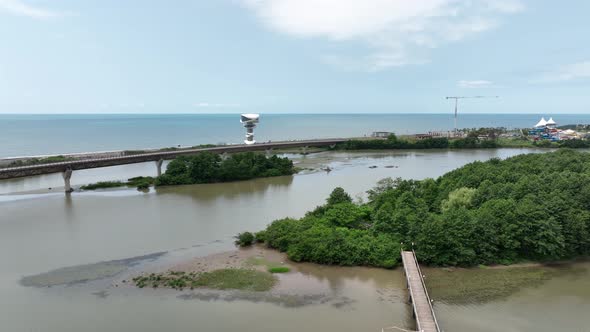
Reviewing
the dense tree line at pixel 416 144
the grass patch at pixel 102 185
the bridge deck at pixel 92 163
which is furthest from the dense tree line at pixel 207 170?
the dense tree line at pixel 416 144

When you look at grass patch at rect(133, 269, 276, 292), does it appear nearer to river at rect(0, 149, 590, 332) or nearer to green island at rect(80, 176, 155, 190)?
river at rect(0, 149, 590, 332)

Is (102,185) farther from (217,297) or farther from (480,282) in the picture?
(480,282)

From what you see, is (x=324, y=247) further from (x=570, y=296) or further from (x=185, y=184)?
(x=185, y=184)

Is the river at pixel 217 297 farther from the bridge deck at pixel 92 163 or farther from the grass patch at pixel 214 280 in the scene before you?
the bridge deck at pixel 92 163

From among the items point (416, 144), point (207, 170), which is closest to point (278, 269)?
point (207, 170)

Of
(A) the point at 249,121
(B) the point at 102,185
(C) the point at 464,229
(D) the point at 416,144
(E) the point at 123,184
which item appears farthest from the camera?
(D) the point at 416,144

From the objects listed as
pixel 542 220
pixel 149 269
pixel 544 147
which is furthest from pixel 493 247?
pixel 544 147
